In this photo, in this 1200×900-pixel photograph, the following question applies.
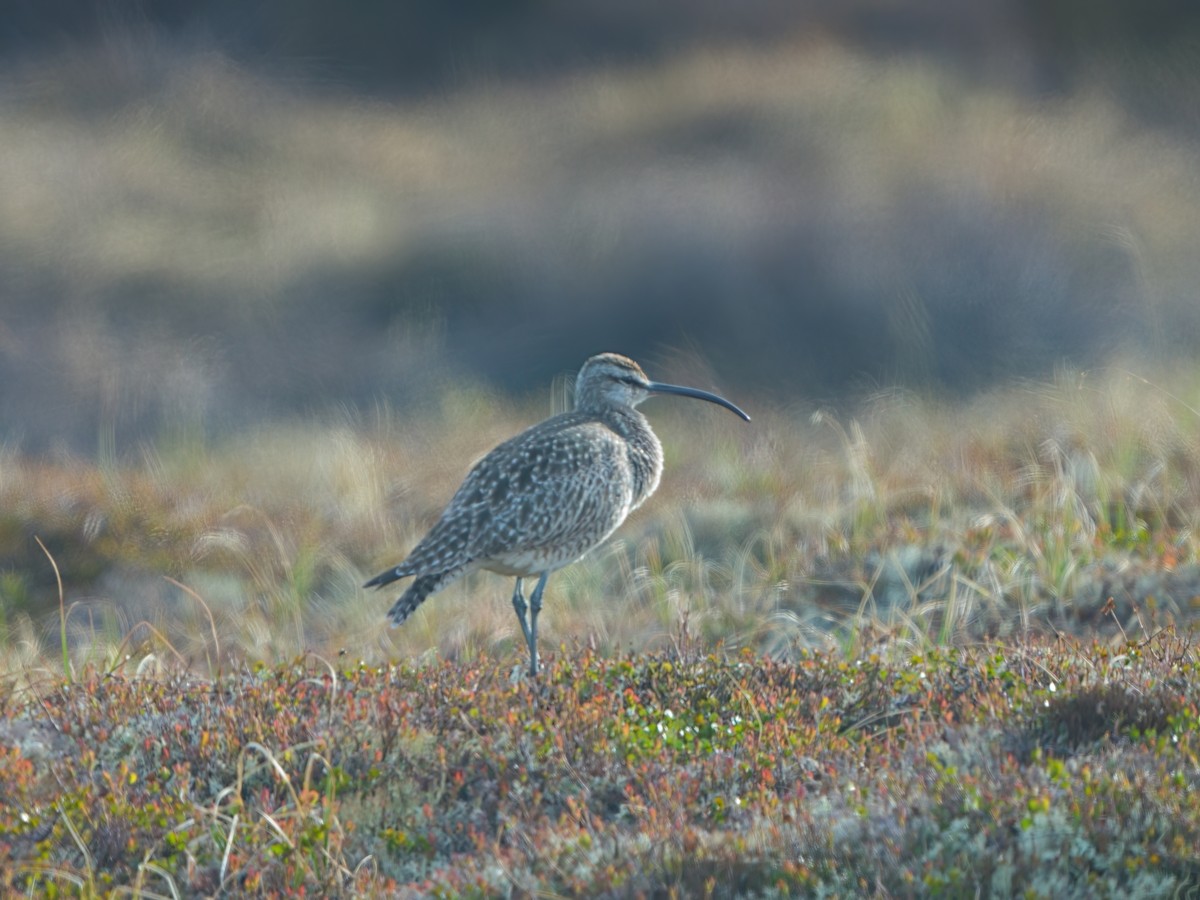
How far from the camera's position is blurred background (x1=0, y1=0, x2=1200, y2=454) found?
19703mm

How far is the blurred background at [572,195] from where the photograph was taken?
19703mm

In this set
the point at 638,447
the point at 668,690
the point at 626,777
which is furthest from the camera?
the point at 638,447

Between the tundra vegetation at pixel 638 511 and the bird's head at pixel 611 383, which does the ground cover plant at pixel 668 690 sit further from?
the bird's head at pixel 611 383

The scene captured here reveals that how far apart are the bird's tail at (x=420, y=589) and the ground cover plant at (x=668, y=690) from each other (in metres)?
0.31

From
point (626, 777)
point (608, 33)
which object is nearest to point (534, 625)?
point (626, 777)

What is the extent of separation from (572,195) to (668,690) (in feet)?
57.9

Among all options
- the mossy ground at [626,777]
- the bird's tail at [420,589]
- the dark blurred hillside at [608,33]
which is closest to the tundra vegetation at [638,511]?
the mossy ground at [626,777]

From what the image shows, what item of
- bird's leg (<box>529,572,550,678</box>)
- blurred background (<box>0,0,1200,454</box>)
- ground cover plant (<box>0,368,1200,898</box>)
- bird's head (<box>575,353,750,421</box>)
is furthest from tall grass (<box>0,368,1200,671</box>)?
blurred background (<box>0,0,1200,454</box>)

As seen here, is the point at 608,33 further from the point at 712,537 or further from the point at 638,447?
the point at 638,447

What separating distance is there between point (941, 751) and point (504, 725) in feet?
5.55

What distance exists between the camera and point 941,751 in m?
5.42

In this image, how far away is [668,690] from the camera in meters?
6.68

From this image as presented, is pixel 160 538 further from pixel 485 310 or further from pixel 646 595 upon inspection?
pixel 485 310

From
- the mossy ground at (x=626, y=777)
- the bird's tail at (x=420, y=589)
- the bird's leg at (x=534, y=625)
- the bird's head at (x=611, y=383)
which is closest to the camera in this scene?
the mossy ground at (x=626, y=777)
